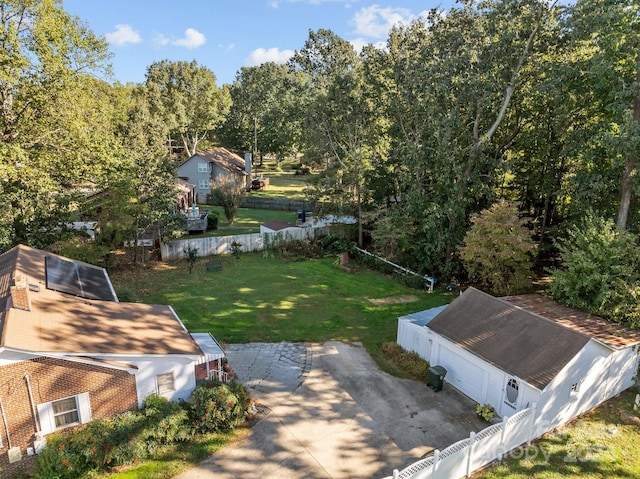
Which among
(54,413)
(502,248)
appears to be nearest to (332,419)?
(54,413)

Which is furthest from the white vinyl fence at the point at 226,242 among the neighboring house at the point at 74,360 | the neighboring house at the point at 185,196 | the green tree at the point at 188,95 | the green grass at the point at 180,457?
the green tree at the point at 188,95

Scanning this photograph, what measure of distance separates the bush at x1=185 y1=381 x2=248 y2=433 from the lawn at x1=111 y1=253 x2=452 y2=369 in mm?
5396

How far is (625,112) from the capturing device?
17.5 metres

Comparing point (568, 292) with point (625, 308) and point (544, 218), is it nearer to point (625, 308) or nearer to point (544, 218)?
point (625, 308)

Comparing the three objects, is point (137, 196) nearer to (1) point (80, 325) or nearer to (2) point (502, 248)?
(1) point (80, 325)

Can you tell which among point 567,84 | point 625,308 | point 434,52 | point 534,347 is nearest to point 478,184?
point 567,84

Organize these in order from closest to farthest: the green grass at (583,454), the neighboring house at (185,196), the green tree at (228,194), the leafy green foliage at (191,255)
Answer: the green grass at (583,454) < the leafy green foliage at (191,255) < the green tree at (228,194) < the neighboring house at (185,196)

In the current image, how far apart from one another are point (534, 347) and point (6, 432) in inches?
611

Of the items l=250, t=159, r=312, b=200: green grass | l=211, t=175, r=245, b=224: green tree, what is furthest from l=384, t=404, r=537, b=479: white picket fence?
l=250, t=159, r=312, b=200: green grass

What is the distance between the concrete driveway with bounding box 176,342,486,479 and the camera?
10859 mm

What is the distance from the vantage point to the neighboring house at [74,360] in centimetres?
1058

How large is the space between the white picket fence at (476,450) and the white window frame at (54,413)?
28.8 feet

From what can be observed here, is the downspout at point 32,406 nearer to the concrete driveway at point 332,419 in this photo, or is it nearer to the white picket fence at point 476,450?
the concrete driveway at point 332,419

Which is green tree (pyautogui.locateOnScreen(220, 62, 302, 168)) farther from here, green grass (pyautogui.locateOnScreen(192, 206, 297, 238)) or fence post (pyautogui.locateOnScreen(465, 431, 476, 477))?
fence post (pyautogui.locateOnScreen(465, 431, 476, 477))
